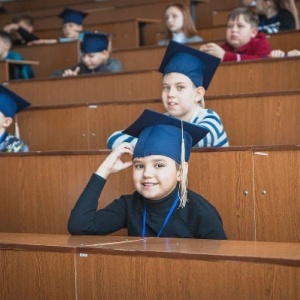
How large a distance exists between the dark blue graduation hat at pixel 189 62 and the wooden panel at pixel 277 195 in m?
0.85

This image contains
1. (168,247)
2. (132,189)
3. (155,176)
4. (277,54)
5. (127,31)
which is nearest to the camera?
(168,247)

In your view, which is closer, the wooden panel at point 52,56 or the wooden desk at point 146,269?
the wooden desk at point 146,269

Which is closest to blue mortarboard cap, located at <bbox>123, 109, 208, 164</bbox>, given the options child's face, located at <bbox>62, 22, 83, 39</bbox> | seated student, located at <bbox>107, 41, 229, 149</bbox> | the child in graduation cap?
the child in graduation cap

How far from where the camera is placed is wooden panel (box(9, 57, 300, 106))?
4711 mm

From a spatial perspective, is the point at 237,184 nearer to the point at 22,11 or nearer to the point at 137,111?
the point at 137,111

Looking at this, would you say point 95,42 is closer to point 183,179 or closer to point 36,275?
point 183,179

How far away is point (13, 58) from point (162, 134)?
13.5 ft

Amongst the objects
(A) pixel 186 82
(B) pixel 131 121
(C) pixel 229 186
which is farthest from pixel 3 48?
(C) pixel 229 186

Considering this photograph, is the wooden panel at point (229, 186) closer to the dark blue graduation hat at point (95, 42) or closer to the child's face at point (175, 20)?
the dark blue graduation hat at point (95, 42)

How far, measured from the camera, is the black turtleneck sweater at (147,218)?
295cm

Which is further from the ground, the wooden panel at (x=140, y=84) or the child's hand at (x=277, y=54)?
the child's hand at (x=277, y=54)

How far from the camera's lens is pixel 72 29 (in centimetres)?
746

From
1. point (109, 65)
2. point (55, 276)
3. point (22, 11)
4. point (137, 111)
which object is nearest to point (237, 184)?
point (55, 276)

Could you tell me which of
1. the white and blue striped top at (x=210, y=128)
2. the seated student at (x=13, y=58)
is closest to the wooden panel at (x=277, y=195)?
the white and blue striped top at (x=210, y=128)
